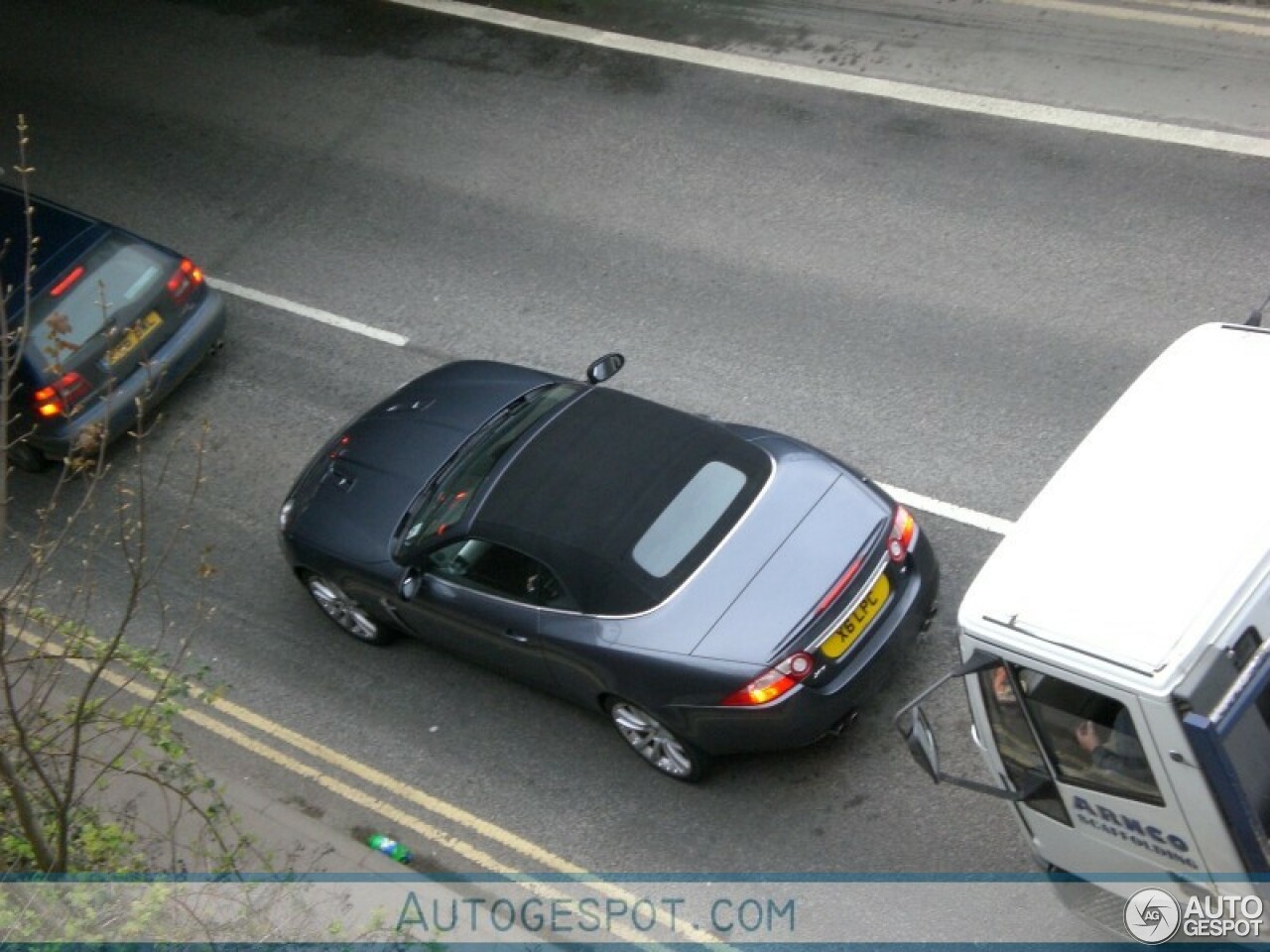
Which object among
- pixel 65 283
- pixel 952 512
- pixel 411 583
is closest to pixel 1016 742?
pixel 952 512

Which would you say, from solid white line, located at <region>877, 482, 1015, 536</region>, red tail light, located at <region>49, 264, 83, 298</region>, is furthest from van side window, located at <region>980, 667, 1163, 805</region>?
red tail light, located at <region>49, 264, 83, 298</region>

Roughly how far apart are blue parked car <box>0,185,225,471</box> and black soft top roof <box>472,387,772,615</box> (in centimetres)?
384

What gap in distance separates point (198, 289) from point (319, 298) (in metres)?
1.07

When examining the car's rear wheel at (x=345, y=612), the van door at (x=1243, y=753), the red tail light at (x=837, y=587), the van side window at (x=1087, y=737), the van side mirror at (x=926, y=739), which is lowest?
the car's rear wheel at (x=345, y=612)

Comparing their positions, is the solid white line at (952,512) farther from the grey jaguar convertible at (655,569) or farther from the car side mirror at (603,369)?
the car side mirror at (603,369)

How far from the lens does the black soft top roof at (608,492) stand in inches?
300

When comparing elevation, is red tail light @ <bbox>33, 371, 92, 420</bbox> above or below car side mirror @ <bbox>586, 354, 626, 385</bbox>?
below

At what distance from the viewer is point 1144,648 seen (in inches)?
209

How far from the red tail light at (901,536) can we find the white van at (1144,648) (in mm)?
1488

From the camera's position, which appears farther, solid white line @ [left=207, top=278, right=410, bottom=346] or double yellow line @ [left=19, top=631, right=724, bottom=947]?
solid white line @ [left=207, top=278, right=410, bottom=346]

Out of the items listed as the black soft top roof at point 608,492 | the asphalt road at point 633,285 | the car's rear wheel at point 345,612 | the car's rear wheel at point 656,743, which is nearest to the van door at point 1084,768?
the asphalt road at point 633,285

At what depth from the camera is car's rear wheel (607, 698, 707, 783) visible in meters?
7.73
